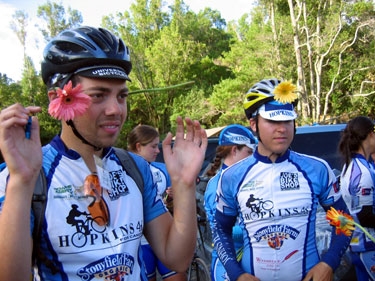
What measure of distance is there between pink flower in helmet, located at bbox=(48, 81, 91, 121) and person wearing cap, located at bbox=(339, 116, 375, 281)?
311 centimetres

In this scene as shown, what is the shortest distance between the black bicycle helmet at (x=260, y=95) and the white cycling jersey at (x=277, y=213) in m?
0.42

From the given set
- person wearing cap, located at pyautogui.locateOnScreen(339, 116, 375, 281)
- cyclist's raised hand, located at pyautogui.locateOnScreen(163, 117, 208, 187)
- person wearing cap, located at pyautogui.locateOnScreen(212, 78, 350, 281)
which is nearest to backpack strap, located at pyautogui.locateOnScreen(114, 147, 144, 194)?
cyclist's raised hand, located at pyautogui.locateOnScreen(163, 117, 208, 187)

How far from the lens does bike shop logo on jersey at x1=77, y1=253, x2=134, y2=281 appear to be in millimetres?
1562

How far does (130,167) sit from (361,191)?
2.76 metres

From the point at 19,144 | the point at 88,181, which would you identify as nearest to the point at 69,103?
the point at 19,144

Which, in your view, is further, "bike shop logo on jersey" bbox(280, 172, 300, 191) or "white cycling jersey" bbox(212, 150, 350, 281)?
"bike shop logo on jersey" bbox(280, 172, 300, 191)

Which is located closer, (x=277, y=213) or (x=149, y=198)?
(x=149, y=198)

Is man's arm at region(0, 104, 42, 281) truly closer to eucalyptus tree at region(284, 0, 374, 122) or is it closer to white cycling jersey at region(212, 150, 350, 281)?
white cycling jersey at region(212, 150, 350, 281)

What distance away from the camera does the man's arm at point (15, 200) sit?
4.28ft

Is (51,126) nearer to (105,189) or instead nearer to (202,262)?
(202,262)

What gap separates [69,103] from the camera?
4.99ft

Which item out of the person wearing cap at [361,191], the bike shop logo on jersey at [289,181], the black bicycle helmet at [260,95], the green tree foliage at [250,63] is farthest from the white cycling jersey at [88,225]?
the green tree foliage at [250,63]

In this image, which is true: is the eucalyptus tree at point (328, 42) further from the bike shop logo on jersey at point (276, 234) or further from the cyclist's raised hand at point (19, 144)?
the cyclist's raised hand at point (19, 144)

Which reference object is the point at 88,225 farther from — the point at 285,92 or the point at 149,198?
the point at 285,92
